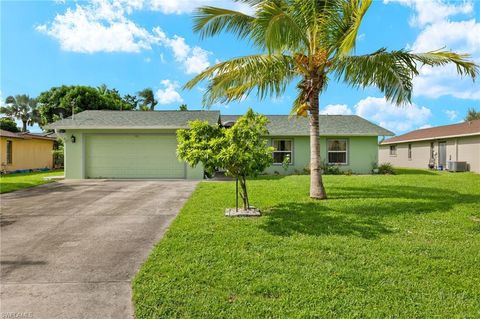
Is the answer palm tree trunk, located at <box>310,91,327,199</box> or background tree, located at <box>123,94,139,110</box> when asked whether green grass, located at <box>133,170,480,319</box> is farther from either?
background tree, located at <box>123,94,139,110</box>

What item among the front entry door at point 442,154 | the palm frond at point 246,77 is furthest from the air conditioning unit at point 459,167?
the palm frond at point 246,77

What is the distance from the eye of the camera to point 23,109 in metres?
53.6

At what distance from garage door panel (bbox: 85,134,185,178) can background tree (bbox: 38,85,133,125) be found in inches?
752

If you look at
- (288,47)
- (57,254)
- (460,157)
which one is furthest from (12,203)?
(460,157)

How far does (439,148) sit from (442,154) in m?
0.58

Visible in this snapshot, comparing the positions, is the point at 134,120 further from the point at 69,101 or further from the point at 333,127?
the point at 69,101

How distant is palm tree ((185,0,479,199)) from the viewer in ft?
26.6

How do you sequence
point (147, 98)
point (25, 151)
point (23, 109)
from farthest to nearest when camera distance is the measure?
1. point (23, 109)
2. point (147, 98)
3. point (25, 151)

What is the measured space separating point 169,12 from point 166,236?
858 cm

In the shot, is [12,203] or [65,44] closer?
[12,203]

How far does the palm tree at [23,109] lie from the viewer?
52.6 m

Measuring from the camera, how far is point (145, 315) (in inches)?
119

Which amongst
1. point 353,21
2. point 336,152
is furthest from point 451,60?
point 336,152

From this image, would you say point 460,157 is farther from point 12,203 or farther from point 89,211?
point 12,203
